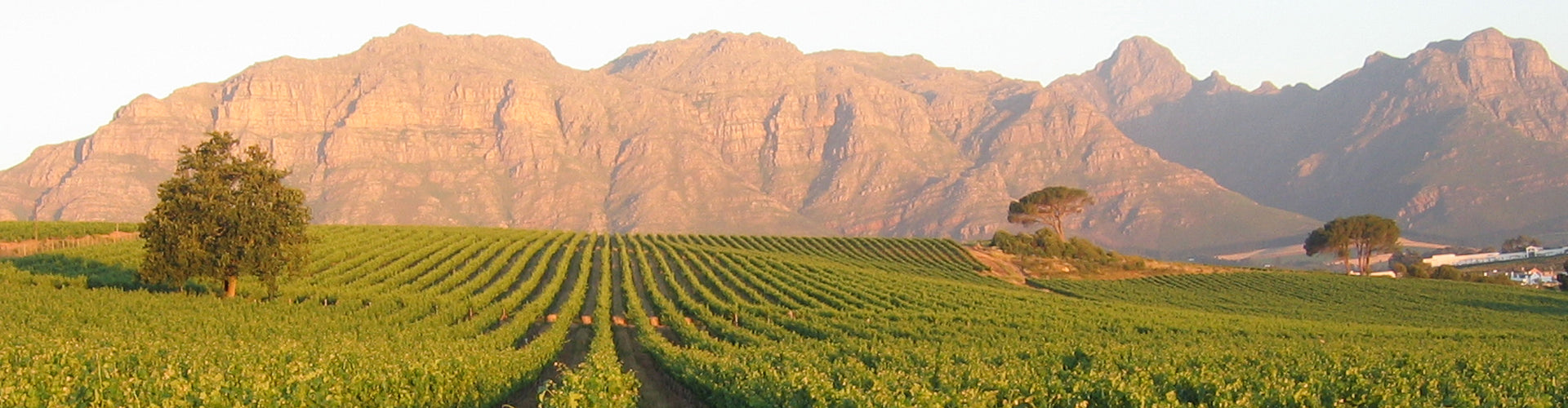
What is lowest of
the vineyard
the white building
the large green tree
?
the vineyard

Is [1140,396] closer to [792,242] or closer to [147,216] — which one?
[147,216]

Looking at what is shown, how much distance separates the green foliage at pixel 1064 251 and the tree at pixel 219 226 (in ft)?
225

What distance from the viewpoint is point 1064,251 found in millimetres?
103062

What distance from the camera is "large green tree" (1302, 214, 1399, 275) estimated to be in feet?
357

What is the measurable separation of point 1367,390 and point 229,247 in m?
35.6

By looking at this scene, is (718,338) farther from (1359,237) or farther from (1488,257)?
(1488,257)

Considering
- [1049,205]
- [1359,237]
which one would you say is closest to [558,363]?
[1049,205]

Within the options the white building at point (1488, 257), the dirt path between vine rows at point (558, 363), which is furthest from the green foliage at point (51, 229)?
the white building at point (1488, 257)

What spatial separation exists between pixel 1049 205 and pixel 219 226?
3884 inches

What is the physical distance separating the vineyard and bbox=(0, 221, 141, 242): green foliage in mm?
13196

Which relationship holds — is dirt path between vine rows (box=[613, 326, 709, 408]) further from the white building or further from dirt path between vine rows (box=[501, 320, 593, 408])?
the white building

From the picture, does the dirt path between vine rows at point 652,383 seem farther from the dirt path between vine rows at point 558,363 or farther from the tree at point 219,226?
the tree at point 219,226

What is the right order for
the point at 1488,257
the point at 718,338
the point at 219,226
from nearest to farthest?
1. the point at 718,338
2. the point at 219,226
3. the point at 1488,257

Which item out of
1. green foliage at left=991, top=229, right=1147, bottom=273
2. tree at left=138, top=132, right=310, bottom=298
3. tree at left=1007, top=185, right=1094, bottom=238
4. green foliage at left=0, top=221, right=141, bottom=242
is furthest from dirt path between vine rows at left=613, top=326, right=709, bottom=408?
tree at left=1007, top=185, right=1094, bottom=238
